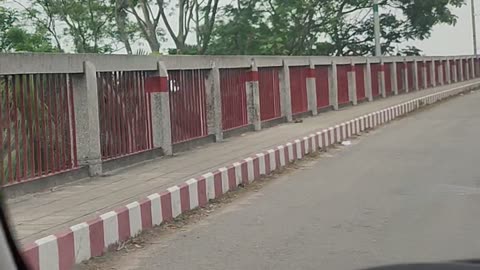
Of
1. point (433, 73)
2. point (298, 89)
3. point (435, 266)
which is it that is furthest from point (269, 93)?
point (433, 73)

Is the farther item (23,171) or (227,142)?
(227,142)

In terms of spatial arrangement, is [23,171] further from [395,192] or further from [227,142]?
[227,142]

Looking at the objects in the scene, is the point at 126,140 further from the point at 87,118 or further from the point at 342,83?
the point at 342,83

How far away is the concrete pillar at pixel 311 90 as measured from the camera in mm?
21781

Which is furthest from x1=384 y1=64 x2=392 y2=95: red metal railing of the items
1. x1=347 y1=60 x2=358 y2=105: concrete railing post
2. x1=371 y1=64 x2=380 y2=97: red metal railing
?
x1=347 y1=60 x2=358 y2=105: concrete railing post

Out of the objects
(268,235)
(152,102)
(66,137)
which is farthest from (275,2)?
(268,235)

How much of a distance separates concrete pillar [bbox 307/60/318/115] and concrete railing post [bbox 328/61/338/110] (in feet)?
5.83

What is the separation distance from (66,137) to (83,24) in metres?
24.4

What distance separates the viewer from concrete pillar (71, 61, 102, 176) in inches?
395

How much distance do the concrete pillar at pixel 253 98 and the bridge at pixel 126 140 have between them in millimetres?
21

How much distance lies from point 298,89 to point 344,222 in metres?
13.7

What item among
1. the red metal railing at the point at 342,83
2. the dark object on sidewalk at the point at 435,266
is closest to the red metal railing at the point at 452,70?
the red metal railing at the point at 342,83

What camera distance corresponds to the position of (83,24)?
3341 centimetres

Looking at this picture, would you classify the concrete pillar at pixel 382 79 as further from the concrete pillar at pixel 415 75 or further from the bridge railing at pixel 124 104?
the bridge railing at pixel 124 104
